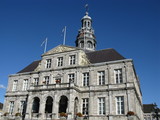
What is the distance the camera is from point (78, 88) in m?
29.2

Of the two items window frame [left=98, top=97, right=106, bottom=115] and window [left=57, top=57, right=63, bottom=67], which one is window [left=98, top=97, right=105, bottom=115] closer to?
window frame [left=98, top=97, right=106, bottom=115]

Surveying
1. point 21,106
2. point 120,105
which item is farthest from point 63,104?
point 21,106

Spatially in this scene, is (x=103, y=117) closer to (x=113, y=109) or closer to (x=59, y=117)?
(x=113, y=109)

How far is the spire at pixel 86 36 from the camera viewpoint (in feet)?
150

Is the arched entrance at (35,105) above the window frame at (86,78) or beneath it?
beneath

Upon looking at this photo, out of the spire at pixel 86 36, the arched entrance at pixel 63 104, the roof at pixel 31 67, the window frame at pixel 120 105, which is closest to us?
the window frame at pixel 120 105

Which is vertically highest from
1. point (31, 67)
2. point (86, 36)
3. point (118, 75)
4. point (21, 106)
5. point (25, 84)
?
point (86, 36)

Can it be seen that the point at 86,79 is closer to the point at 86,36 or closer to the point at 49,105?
the point at 49,105

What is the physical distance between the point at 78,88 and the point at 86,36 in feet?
66.1

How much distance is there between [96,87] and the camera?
28766 millimetres

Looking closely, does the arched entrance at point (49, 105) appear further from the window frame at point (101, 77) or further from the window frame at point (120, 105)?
the window frame at point (120, 105)

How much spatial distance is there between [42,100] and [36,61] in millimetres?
Result: 14114

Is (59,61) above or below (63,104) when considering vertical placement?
above

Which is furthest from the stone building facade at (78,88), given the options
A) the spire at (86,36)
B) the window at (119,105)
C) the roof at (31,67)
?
the spire at (86,36)
